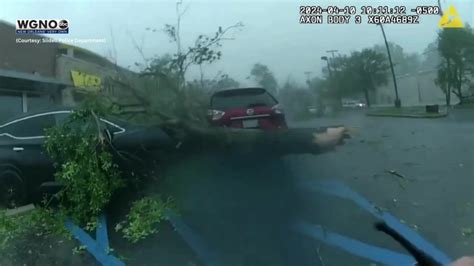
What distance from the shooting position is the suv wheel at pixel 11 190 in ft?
10.7

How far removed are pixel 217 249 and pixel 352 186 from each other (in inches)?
36.3

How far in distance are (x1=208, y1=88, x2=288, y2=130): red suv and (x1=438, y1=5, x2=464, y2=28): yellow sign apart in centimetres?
106

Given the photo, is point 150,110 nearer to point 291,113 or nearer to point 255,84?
point 255,84

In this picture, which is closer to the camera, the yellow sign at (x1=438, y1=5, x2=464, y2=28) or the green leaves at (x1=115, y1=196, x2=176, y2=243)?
the yellow sign at (x1=438, y1=5, x2=464, y2=28)

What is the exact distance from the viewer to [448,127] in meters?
3.39

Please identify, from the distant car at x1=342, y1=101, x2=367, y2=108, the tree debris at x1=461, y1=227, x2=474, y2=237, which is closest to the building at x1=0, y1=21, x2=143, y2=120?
the distant car at x1=342, y1=101, x2=367, y2=108

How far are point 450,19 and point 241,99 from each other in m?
1.29

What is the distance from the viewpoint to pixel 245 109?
3.16 meters

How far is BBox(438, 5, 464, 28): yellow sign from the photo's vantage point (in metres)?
3.07

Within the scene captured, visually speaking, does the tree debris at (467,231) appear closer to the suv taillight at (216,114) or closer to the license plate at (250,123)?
the license plate at (250,123)

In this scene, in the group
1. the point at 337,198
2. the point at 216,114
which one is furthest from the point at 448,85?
the point at 216,114

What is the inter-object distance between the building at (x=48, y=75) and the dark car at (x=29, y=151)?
0.25ft

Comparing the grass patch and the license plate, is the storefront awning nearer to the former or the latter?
the license plate

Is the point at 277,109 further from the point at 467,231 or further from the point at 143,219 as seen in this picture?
the point at 467,231
